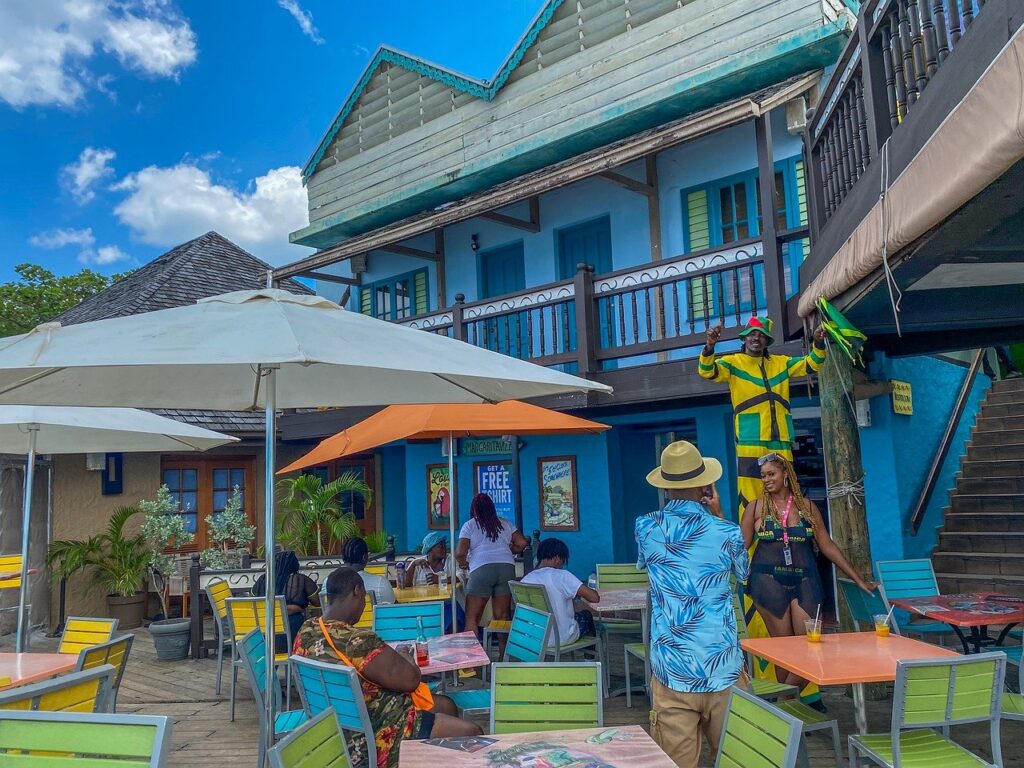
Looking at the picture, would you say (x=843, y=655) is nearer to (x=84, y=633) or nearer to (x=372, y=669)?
(x=372, y=669)

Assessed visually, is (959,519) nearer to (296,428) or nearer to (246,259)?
(296,428)

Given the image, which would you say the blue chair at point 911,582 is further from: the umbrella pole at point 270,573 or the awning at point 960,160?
the umbrella pole at point 270,573

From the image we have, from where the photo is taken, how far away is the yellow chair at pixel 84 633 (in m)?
5.77

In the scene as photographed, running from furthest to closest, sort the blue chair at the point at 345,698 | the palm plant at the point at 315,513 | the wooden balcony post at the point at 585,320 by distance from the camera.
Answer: the palm plant at the point at 315,513 → the wooden balcony post at the point at 585,320 → the blue chair at the point at 345,698

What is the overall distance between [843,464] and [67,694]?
17.6ft

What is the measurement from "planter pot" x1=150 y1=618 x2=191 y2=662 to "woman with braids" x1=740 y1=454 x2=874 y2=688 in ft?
21.2

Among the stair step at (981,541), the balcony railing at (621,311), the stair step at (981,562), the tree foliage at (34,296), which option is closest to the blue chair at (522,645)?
the balcony railing at (621,311)

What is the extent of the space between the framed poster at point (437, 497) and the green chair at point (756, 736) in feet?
32.9

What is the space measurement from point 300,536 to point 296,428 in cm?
211

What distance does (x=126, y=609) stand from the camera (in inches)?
454

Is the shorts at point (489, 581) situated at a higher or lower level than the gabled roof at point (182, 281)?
lower

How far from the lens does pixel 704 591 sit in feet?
11.5

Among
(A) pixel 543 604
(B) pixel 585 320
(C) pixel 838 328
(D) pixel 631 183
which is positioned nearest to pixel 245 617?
(A) pixel 543 604

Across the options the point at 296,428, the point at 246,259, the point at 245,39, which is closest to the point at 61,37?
the point at 245,39
